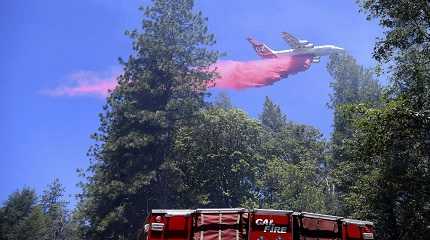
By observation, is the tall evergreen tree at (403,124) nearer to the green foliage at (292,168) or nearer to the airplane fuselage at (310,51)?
the green foliage at (292,168)

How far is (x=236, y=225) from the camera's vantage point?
37.5 feet

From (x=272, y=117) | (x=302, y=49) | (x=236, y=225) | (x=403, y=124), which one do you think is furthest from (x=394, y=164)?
(x=302, y=49)

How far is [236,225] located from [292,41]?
4048 inches

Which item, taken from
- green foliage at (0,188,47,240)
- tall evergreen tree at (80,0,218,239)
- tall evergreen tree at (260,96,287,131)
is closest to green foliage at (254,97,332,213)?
tall evergreen tree at (260,96,287,131)

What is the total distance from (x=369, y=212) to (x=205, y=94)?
24.9 m

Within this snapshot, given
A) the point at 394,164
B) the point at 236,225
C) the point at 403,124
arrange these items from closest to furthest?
1. the point at 236,225
2. the point at 403,124
3. the point at 394,164

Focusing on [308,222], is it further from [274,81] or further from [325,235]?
[274,81]

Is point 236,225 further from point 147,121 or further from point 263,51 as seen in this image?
point 263,51

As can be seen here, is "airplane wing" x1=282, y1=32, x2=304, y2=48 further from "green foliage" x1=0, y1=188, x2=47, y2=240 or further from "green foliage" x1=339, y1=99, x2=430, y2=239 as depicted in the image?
"green foliage" x1=339, y1=99, x2=430, y2=239

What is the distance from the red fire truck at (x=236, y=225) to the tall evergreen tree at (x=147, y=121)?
34943mm

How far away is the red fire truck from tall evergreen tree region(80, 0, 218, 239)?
115 feet

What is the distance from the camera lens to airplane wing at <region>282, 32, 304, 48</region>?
4318 inches

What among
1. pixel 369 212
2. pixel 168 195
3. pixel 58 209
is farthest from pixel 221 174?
pixel 58 209

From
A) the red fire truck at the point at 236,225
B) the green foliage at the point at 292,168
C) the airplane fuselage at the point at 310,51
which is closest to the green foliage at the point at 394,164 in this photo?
the red fire truck at the point at 236,225
